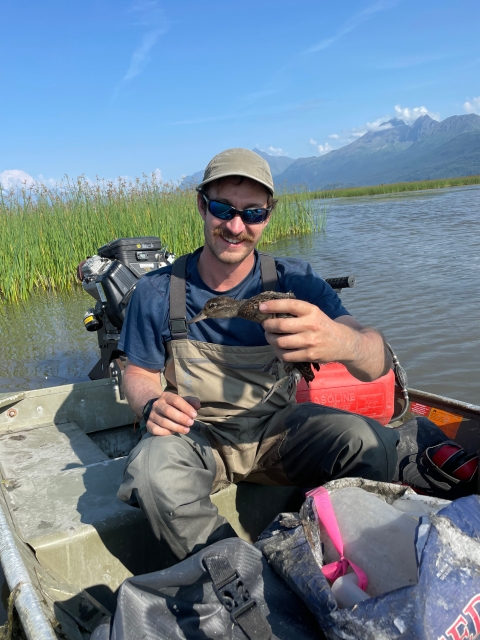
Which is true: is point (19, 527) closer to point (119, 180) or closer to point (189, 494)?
point (189, 494)

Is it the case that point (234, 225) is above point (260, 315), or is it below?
above

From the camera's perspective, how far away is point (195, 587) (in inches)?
64.8

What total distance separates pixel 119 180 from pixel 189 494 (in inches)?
458

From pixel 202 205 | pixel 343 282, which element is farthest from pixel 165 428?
pixel 343 282

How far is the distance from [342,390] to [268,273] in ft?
3.87

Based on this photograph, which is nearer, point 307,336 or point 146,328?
point 307,336

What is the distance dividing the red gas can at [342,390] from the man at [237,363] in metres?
0.74

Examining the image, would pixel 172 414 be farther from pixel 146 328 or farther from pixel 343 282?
pixel 343 282

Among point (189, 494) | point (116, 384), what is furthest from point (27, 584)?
point (116, 384)

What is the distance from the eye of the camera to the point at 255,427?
9.01 feet

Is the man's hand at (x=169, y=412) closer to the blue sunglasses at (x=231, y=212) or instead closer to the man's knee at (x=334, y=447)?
the man's knee at (x=334, y=447)

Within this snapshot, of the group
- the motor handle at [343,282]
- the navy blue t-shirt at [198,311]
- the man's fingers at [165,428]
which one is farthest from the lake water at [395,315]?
the man's fingers at [165,428]

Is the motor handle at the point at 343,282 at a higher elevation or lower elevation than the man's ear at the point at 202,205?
lower

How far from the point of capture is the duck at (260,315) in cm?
232
